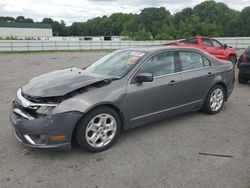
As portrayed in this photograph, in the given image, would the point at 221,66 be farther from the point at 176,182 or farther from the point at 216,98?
the point at 176,182

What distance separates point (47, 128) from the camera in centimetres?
312

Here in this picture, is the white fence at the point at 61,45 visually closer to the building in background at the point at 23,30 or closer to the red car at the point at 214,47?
the red car at the point at 214,47

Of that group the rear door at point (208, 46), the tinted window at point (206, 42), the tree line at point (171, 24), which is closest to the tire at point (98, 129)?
the rear door at point (208, 46)

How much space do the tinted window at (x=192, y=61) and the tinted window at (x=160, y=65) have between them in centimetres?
28

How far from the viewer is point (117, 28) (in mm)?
114438

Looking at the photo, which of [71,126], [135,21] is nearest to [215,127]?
[71,126]

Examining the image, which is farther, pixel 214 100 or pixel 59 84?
pixel 214 100

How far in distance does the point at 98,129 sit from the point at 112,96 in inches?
20.7

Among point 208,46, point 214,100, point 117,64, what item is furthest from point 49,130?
point 208,46

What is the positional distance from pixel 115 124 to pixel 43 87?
47.6 inches

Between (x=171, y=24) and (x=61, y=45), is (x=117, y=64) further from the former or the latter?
(x=171, y=24)

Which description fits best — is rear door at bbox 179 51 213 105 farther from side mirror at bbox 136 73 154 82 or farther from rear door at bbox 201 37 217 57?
rear door at bbox 201 37 217 57

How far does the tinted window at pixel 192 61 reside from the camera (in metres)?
4.55

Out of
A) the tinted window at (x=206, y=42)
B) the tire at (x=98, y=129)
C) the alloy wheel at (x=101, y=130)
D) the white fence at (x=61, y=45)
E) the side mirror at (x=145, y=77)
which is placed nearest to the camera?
the tire at (x=98, y=129)
